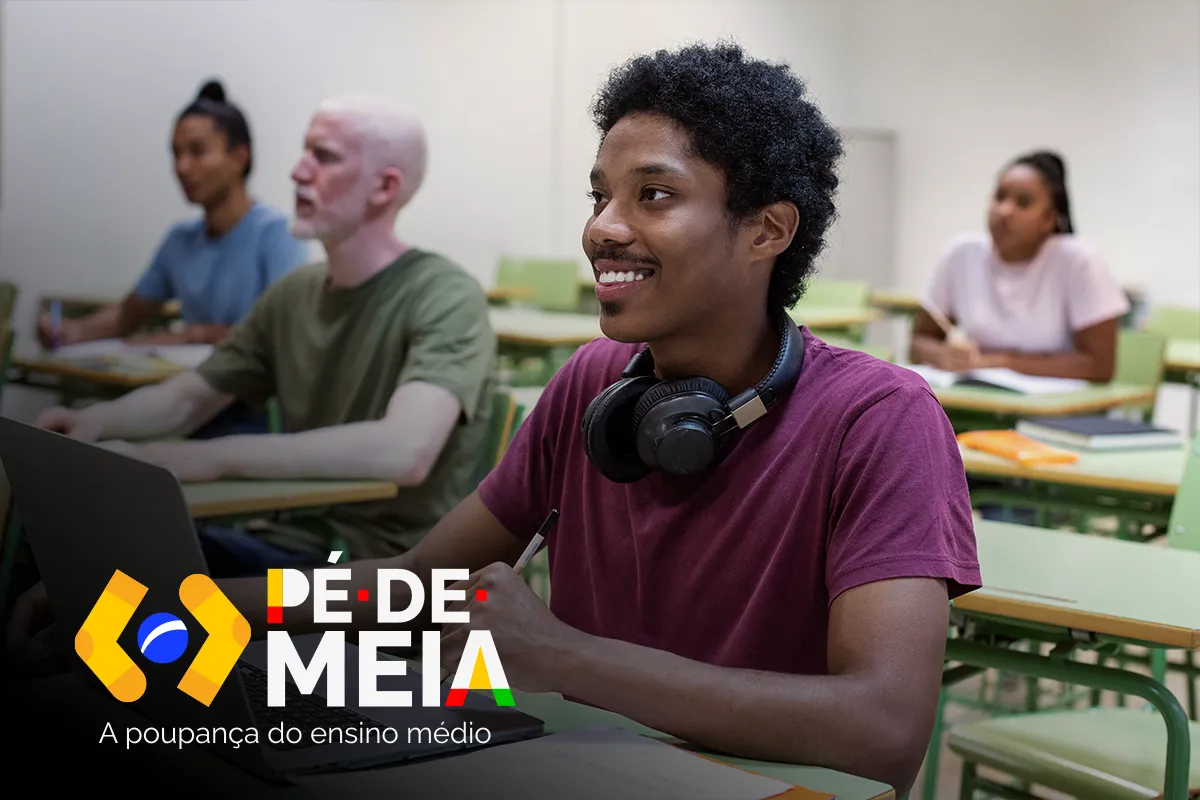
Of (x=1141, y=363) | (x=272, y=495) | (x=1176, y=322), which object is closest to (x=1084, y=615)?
(x=272, y=495)

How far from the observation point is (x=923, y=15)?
8.78 ft

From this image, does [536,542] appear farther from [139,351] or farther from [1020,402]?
[1020,402]

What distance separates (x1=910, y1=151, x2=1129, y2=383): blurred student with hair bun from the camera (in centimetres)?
376

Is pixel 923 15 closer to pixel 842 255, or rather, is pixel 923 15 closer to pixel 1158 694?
pixel 1158 694

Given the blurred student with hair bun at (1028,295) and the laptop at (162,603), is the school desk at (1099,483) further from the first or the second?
the laptop at (162,603)

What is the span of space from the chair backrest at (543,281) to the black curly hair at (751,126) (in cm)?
A: 238

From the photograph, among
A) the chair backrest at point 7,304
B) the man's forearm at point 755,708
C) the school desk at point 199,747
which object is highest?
the chair backrest at point 7,304

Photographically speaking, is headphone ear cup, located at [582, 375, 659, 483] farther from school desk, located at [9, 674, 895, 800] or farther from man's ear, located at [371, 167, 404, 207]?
man's ear, located at [371, 167, 404, 207]

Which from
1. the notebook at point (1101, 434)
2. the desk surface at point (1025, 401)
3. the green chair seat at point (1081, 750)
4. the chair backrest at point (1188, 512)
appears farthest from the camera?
the desk surface at point (1025, 401)

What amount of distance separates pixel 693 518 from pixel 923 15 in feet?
5.96

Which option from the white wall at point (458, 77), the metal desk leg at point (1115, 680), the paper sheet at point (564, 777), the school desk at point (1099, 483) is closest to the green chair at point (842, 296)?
the white wall at point (458, 77)

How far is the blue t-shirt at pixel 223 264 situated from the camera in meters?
2.42

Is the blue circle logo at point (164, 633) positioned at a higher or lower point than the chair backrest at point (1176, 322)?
A: lower

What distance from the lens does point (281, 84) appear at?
2.50 meters
